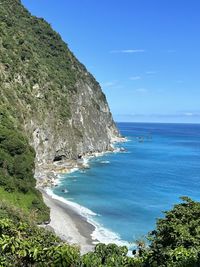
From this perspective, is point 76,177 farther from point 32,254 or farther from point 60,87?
point 32,254

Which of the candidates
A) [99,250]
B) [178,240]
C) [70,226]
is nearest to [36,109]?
[70,226]

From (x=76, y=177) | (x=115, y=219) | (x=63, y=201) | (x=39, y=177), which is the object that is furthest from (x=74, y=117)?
(x=115, y=219)

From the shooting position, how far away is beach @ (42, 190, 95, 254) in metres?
52.3

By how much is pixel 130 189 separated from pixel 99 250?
198 ft

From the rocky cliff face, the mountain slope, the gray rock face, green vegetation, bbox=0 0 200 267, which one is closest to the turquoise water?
the gray rock face

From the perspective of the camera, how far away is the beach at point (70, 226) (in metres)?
52.3

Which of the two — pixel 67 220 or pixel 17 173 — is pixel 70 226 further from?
→ pixel 17 173

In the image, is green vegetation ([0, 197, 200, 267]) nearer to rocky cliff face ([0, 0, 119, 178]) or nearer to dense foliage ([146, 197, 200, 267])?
dense foliage ([146, 197, 200, 267])

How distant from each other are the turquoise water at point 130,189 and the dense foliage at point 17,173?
33.4ft

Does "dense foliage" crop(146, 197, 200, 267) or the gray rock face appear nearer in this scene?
"dense foliage" crop(146, 197, 200, 267)

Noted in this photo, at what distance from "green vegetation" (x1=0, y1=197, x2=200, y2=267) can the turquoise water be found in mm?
23754

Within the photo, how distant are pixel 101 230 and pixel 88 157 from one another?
74986 millimetres

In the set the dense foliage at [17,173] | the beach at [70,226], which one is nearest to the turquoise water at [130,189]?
the beach at [70,226]

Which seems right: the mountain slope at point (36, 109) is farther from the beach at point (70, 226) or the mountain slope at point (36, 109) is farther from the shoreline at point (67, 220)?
the beach at point (70, 226)
